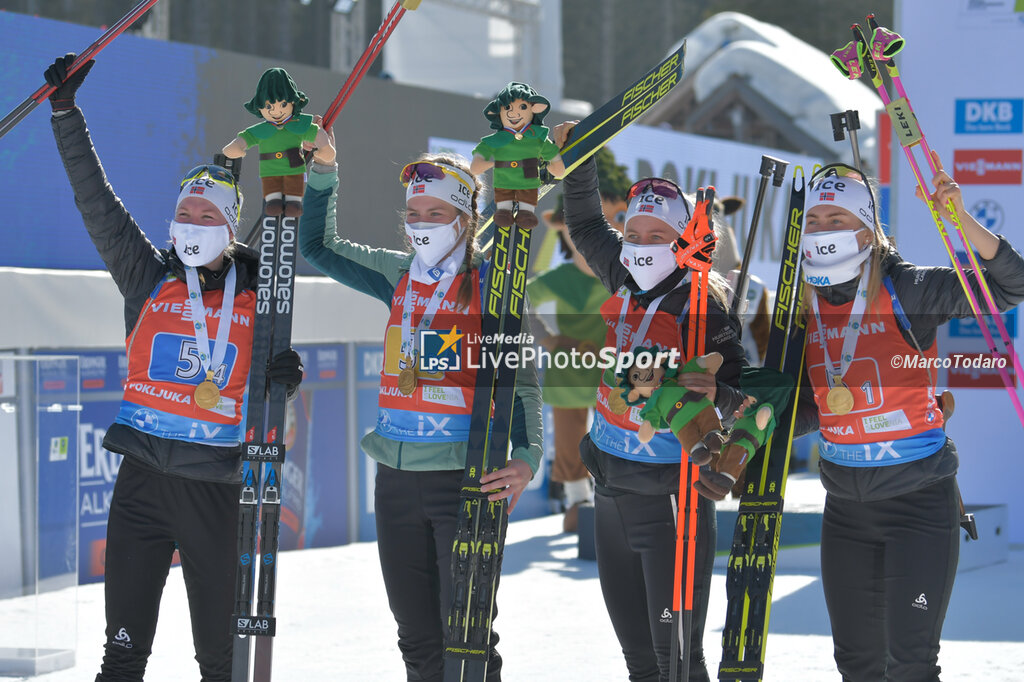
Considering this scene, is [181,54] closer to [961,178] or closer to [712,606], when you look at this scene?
[712,606]

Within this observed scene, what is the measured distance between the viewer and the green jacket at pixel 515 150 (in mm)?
3584

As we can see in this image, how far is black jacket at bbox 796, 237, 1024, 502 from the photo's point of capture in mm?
3371

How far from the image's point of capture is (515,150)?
358 centimetres

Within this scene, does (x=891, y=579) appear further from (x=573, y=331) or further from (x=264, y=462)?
(x=573, y=331)

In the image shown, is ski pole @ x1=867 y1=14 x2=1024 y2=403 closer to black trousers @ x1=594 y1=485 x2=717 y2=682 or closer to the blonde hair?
black trousers @ x1=594 y1=485 x2=717 y2=682

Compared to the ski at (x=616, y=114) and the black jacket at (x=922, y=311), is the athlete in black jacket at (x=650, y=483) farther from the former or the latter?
the black jacket at (x=922, y=311)

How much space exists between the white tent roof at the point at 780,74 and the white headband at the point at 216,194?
1775cm

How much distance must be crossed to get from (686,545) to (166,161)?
4.86m

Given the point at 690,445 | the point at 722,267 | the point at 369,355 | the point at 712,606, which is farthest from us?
the point at 369,355

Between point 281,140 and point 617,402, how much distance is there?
1324mm

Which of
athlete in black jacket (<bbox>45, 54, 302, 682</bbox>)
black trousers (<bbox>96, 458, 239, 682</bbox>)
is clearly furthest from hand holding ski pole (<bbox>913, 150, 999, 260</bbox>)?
black trousers (<bbox>96, 458, 239, 682</bbox>)

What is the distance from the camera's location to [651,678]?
11.7 ft

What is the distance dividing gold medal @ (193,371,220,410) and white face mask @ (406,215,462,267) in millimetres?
736

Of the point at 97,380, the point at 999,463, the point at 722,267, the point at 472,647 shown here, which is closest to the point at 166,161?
the point at 97,380
